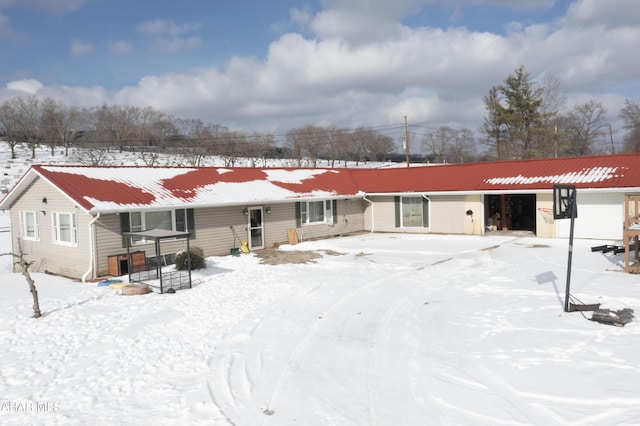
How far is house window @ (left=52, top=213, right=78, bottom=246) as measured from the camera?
14812 mm

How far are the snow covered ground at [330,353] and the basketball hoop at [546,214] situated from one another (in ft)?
22.7

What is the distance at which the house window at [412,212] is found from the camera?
76.8ft

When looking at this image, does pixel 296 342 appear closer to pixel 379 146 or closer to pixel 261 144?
pixel 261 144

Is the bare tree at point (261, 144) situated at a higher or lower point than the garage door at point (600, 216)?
higher

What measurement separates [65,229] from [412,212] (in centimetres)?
1592

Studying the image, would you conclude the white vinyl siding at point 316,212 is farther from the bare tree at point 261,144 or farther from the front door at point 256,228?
the bare tree at point 261,144

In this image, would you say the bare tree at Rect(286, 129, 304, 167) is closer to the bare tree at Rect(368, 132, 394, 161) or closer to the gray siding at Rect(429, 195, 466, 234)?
the bare tree at Rect(368, 132, 394, 161)

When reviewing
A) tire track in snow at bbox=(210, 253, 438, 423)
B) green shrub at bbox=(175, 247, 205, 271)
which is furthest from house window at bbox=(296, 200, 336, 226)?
tire track in snow at bbox=(210, 253, 438, 423)

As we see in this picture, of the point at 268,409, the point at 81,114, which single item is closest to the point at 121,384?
the point at 268,409

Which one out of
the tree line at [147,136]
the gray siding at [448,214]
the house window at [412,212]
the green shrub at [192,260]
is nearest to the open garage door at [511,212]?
the gray siding at [448,214]

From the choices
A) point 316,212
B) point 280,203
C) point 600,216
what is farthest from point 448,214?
point 280,203

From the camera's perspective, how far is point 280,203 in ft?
67.7

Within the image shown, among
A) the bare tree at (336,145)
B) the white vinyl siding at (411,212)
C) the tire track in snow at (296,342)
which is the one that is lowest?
the tire track in snow at (296,342)

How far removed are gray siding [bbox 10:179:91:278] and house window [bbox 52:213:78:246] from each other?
0.49ft
